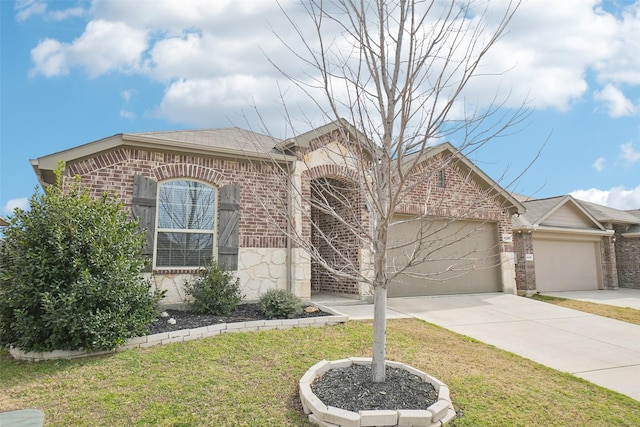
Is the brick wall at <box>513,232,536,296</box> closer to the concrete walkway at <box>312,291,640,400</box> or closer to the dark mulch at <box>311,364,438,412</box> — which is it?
the concrete walkway at <box>312,291,640,400</box>

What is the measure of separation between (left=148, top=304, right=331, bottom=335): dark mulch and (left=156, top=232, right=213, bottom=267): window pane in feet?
3.57

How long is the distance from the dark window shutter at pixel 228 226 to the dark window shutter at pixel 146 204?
4.62 ft

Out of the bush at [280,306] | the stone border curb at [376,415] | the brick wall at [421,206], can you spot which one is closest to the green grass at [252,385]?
the stone border curb at [376,415]

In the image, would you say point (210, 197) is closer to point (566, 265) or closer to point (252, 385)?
point (252, 385)

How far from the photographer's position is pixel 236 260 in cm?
914

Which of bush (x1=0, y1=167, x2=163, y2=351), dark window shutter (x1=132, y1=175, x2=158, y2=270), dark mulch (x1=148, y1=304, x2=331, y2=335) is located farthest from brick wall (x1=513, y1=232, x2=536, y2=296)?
bush (x1=0, y1=167, x2=163, y2=351)

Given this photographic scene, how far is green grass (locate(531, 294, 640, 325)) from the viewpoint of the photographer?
10.2 m

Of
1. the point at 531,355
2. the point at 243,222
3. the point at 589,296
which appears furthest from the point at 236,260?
the point at 589,296

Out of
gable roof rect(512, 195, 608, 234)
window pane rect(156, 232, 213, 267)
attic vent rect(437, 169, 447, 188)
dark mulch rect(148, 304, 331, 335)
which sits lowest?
dark mulch rect(148, 304, 331, 335)

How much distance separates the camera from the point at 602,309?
11391 mm

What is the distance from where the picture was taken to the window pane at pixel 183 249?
8.63 metres

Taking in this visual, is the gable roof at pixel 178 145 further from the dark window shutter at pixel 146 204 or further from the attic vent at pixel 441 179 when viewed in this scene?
the attic vent at pixel 441 179

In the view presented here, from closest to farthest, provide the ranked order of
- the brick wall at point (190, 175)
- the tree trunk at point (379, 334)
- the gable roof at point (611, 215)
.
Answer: the tree trunk at point (379, 334)
the brick wall at point (190, 175)
the gable roof at point (611, 215)

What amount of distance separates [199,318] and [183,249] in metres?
1.86
